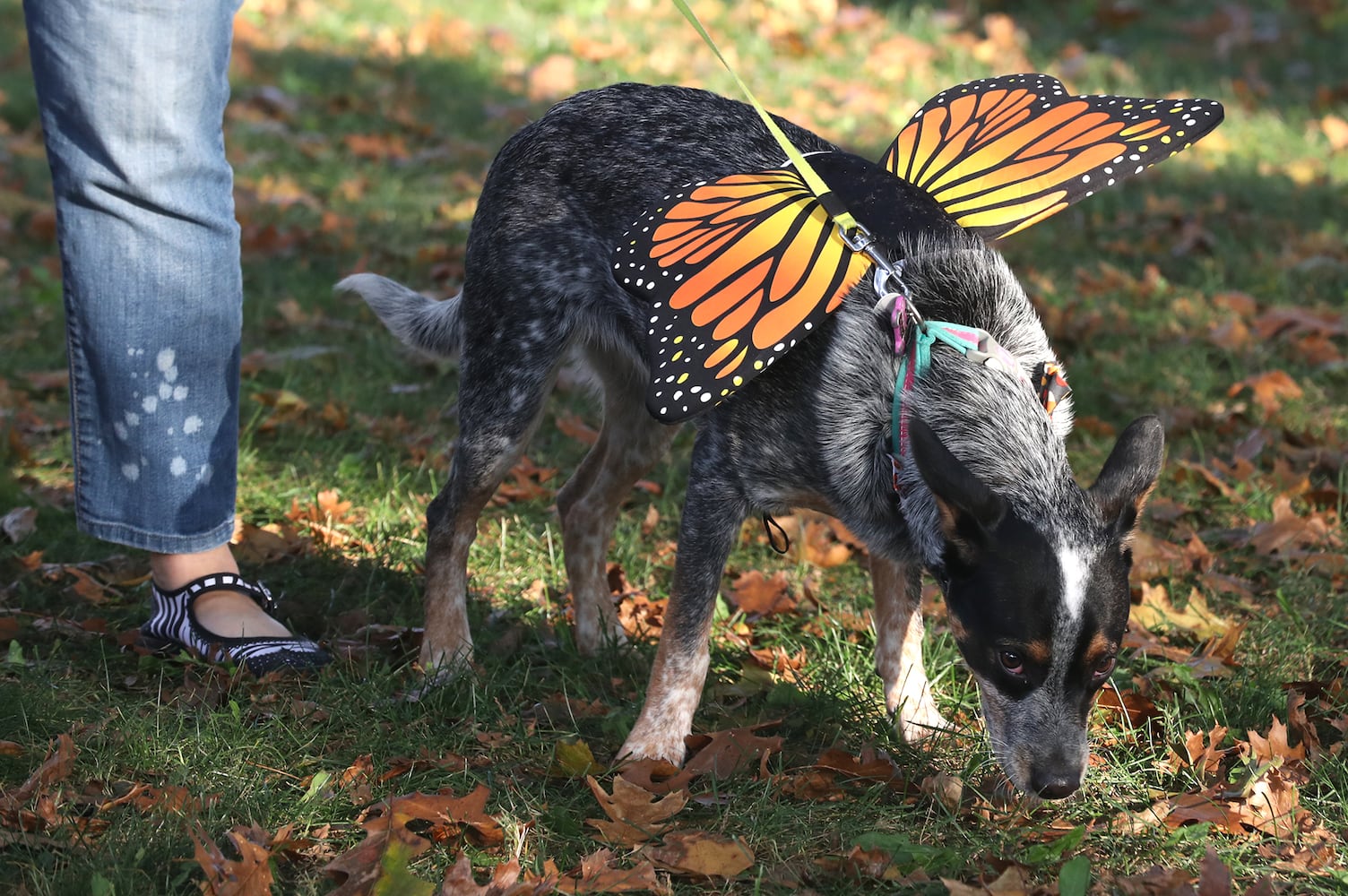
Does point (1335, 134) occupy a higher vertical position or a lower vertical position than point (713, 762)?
Answer: higher

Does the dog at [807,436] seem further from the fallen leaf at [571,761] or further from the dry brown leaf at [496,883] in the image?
the dry brown leaf at [496,883]

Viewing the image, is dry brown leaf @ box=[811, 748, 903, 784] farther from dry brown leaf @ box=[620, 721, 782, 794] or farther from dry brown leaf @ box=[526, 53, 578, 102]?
dry brown leaf @ box=[526, 53, 578, 102]

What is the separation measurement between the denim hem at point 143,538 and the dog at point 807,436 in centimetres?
61

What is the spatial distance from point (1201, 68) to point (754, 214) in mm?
7672

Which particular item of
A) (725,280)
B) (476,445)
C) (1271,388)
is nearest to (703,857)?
(725,280)

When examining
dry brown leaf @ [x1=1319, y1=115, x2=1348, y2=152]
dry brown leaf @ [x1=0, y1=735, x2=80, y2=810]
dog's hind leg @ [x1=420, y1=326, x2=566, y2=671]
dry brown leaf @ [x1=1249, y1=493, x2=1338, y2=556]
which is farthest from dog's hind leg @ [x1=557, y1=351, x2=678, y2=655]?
dry brown leaf @ [x1=1319, y1=115, x2=1348, y2=152]

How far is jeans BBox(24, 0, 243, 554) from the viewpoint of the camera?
3033mm

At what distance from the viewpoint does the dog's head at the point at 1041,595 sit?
256cm

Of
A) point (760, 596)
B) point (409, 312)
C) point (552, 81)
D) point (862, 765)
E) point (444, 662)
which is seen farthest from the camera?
point (552, 81)

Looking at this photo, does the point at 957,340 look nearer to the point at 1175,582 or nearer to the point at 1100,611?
the point at 1100,611

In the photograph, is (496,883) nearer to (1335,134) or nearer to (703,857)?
(703,857)

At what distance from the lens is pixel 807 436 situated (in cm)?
309

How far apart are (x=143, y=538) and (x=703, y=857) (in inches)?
68.1

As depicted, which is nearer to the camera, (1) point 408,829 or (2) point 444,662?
(1) point 408,829
